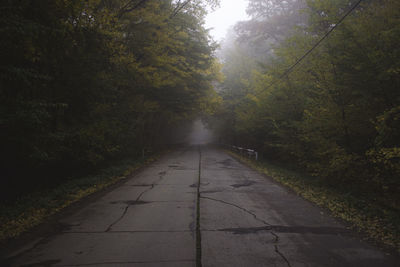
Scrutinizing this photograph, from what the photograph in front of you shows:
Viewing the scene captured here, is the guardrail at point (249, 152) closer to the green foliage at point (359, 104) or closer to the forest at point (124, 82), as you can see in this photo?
the forest at point (124, 82)

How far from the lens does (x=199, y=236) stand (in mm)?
4789

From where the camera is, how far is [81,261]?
3.88 metres

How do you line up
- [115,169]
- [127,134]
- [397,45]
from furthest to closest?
[127,134] < [115,169] < [397,45]

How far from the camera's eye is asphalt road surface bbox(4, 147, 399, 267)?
3.93 m

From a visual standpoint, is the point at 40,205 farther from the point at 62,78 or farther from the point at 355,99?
the point at 355,99

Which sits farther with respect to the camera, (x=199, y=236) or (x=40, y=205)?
(x=40, y=205)

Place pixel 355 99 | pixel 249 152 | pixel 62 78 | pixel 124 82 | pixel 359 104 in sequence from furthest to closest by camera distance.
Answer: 1. pixel 249 152
2. pixel 124 82
3. pixel 62 78
4. pixel 355 99
5. pixel 359 104

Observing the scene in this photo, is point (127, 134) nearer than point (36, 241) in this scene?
No

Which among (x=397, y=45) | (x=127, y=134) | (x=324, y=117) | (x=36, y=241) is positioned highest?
(x=397, y=45)

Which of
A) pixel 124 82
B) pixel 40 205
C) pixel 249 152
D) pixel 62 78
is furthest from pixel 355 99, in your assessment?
pixel 249 152

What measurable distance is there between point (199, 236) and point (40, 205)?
5030 mm

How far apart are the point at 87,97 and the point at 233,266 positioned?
8236 mm

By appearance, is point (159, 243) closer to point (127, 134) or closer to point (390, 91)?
point (390, 91)

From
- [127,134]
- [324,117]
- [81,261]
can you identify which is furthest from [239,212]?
[127,134]
